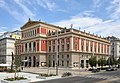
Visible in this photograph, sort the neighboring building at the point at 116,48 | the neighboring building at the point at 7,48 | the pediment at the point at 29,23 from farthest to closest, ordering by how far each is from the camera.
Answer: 1. the neighboring building at the point at 116,48
2. the neighboring building at the point at 7,48
3. the pediment at the point at 29,23

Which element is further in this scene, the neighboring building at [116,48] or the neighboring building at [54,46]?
the neighboring building at [116,48]

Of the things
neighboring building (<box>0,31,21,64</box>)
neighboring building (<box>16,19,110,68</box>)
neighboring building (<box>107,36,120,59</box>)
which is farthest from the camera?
neighboring building (<box>107,36,120,59</box>)

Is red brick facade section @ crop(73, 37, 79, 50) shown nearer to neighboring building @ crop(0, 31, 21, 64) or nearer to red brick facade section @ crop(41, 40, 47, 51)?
red brick facade section @ crop(41, 40, 47, 51)

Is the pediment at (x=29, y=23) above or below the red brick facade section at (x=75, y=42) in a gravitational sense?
above

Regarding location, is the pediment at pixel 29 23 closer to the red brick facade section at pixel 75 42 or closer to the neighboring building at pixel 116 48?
the red brick facade section at pixel 75 42

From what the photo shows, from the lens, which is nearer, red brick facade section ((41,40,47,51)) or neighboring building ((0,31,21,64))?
red brick facade section ((41,40,47,51))

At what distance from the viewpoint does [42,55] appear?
300 feet

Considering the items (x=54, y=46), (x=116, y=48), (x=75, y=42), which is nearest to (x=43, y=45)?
(x=54, y=46)

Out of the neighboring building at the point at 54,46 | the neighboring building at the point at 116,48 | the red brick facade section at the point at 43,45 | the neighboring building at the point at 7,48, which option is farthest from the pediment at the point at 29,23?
the neighboring building at the point at 116,48

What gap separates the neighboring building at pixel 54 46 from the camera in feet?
268

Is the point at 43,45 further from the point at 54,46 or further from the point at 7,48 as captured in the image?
the point at 7,48

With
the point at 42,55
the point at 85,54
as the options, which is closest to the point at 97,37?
the point at 85,54

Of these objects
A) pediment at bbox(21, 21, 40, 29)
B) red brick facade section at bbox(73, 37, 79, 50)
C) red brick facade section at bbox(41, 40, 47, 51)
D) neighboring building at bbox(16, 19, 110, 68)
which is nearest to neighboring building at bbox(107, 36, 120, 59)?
neighboring building at bbox(16, 19, 110, 68)

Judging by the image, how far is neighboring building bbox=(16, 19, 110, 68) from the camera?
81.6m
